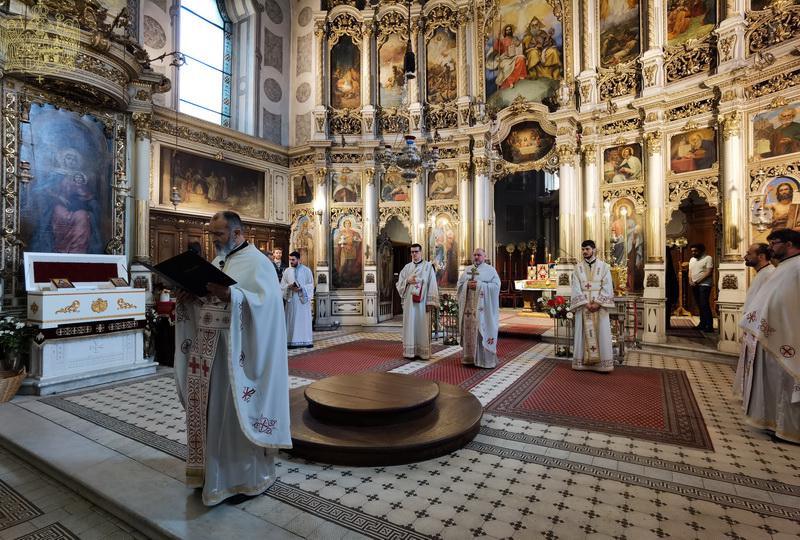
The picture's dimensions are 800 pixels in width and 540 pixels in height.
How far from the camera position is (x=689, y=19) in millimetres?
10531

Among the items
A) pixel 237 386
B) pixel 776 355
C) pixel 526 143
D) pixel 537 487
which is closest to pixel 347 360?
pixel 537 487

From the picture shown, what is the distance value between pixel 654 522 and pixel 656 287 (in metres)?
9.17

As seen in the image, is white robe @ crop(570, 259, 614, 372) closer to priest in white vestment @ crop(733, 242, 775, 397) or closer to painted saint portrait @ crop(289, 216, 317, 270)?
priest in white vestment @ crop(733, 242, 775, 397)

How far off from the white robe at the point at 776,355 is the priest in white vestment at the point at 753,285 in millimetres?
142

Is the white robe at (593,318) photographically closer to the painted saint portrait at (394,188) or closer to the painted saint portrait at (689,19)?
the painted saint portrait at (689,19)

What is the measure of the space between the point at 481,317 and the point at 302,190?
9.81 m

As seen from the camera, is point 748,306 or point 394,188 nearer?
point 748,306

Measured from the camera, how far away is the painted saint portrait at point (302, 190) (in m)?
15.2

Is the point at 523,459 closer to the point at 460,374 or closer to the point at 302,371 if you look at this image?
the point at 460,374

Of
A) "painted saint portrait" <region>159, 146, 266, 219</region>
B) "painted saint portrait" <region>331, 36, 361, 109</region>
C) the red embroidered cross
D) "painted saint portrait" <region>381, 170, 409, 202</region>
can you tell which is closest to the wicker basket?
the red embroidered cross

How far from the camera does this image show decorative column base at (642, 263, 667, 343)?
10383 mm

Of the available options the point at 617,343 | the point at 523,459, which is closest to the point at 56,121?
the point at 523,459

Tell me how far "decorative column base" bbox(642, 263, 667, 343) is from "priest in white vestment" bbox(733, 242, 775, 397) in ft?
15.8

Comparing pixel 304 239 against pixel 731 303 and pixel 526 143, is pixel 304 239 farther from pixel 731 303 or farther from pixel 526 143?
pixel 731 303
